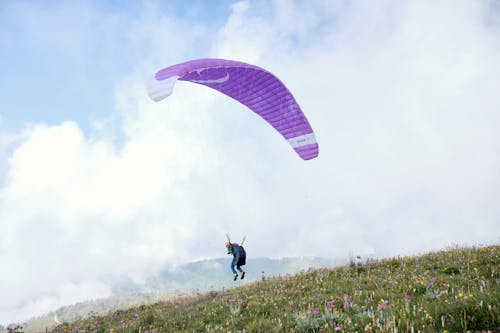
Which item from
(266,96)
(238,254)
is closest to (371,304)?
(238,254)

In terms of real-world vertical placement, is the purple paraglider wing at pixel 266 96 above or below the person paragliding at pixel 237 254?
above

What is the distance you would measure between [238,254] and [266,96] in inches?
287

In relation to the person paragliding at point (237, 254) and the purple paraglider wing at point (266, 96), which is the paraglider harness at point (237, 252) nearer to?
the person paragliding at point (237, 254)

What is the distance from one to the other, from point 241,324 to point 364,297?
8.45ft

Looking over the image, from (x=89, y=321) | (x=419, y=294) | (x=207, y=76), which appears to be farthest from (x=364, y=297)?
(x=207, y=76)

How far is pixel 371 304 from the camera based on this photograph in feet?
22.5

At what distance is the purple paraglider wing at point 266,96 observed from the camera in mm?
16047

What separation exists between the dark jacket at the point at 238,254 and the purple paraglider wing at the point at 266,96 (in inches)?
203

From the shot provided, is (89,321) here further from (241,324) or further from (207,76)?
(207,76)

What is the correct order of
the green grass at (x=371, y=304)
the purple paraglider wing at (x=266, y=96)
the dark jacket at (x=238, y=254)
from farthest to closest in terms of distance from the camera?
1. the dark jacket at (x=238, y=254)
2. the purple paraglider wing at (x=266, y=96)
3. the green grass at (x=371, y=304)

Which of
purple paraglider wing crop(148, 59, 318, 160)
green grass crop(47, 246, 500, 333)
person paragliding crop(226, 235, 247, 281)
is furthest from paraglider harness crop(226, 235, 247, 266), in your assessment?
purple paraglider wing crop(148, 59, 318, 160)

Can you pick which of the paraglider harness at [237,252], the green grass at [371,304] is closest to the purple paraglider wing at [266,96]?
the paraglider harness at [237,252]

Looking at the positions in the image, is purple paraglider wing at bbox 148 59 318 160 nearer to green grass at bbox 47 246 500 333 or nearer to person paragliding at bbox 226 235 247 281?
person paragliding at bbox 226 235 247 281

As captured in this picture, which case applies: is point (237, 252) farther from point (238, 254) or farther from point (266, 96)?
point (266, 96)
